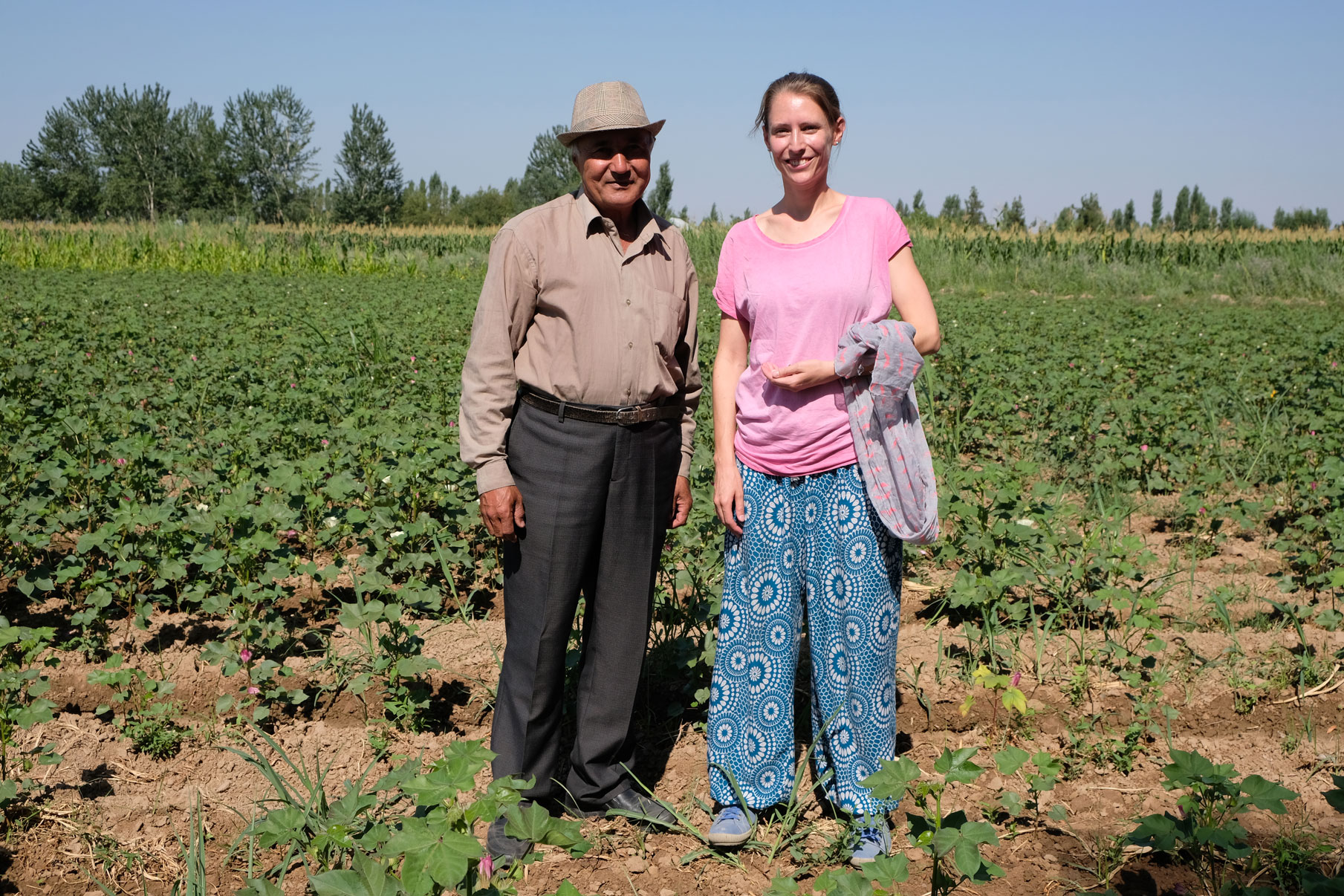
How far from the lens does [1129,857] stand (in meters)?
2.48

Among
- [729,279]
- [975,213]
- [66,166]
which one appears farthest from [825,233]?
[66,166]

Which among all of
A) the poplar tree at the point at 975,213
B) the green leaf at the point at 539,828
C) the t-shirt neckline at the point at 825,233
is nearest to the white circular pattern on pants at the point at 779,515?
the t-shirt neckline at the point at 825,233

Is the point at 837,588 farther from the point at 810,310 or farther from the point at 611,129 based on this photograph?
the point at 611,129

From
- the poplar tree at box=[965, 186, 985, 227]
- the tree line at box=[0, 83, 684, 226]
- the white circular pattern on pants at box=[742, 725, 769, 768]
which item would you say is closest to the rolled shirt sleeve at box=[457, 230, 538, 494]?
the white circular pattern on pants at box=[742, 725, 769, 768]

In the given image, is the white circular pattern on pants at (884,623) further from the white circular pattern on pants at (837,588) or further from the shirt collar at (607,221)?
the shirt collar at (607,221)

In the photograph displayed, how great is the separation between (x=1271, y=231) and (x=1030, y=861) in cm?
2594

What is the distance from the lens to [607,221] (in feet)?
8.04

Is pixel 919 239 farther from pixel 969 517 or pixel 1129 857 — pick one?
pixel 1129 857

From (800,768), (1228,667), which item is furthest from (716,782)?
(1228,667)

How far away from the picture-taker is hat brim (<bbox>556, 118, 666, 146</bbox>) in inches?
90.8

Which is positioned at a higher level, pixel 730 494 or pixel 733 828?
pixel 730 494

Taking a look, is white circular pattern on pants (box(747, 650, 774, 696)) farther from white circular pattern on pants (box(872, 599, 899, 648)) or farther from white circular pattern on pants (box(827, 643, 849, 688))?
white circular pattern on pants (box(872, 599, 899, 648))

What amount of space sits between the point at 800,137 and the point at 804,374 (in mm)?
565

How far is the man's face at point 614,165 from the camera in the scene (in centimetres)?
237
